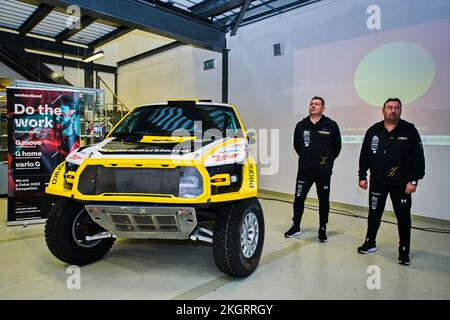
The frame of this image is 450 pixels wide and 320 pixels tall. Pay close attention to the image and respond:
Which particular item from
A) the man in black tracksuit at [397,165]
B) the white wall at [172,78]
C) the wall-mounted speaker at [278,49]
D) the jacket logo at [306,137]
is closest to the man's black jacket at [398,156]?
the man in black tracksuit at [397,165]

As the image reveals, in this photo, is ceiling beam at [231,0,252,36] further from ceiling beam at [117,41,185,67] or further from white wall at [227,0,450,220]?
ceiling beam at [117,41,185,67]

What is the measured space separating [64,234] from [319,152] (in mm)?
2857

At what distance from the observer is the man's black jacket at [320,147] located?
377 centimetres

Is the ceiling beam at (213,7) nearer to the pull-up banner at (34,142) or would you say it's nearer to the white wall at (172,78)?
the white wall at (172,78)

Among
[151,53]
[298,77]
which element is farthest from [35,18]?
[298,77]

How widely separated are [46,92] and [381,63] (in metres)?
5.23

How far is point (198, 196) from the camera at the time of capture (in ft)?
7.79

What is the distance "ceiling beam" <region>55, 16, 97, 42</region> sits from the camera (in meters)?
8.18

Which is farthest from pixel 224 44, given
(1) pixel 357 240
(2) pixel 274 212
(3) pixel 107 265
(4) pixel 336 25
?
(3) pixel 107 265

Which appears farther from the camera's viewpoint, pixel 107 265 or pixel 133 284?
pixel 107 265

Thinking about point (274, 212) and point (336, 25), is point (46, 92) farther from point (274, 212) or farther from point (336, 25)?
point (336, 25)

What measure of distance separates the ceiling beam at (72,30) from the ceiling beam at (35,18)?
852 mm

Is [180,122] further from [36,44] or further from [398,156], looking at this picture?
[36,44]

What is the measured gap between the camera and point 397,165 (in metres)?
3.17
